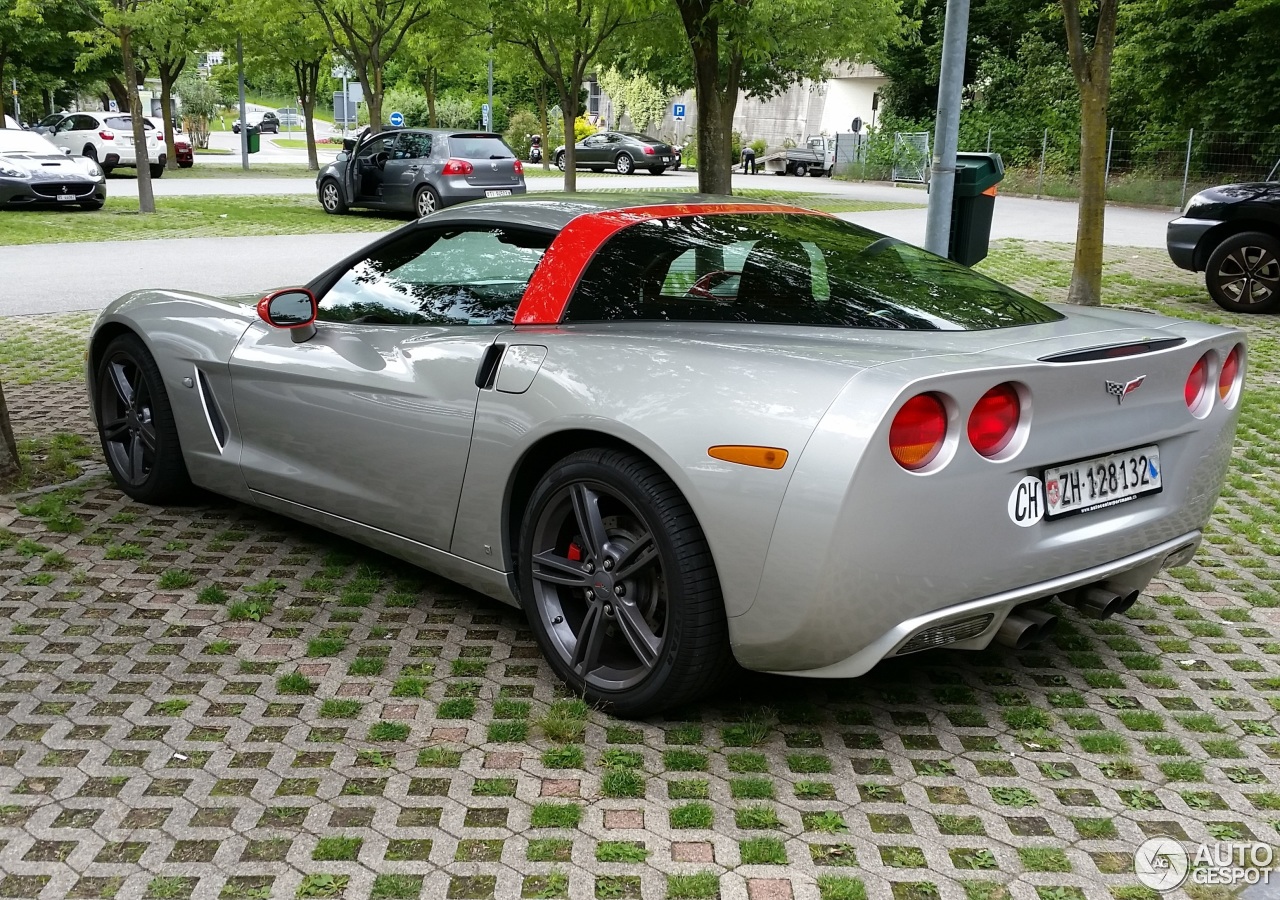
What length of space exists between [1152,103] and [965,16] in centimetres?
2680

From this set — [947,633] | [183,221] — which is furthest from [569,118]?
[947,633]

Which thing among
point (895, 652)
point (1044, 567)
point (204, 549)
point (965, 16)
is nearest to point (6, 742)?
point (204, 549)

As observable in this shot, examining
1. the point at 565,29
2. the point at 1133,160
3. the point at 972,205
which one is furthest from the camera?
the point at 1133,160

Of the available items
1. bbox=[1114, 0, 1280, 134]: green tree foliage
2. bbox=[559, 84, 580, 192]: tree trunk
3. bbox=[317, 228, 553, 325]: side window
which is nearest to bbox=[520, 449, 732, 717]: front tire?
bbox=[317, 228, 553, 325]: side window

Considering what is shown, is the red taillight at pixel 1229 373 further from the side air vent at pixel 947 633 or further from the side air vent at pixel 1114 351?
the side air vent at pixel 947 633

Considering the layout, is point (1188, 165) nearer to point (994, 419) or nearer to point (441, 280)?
point (441, 280)

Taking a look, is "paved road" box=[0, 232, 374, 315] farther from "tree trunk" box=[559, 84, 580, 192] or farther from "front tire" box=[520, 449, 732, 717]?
"tree trunk" box=[559, 84, 580, 192]

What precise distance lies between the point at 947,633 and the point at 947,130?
4.86 m

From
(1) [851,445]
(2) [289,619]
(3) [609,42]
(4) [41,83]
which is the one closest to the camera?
(1) [851,445]

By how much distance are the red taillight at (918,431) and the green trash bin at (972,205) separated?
16.3ft

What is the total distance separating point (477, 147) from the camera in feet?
69.9

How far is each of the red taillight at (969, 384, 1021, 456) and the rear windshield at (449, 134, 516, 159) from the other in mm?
18887

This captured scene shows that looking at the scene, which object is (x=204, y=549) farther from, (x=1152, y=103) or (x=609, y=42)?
(x=1152, y=103)

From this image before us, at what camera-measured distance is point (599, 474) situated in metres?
3.33
